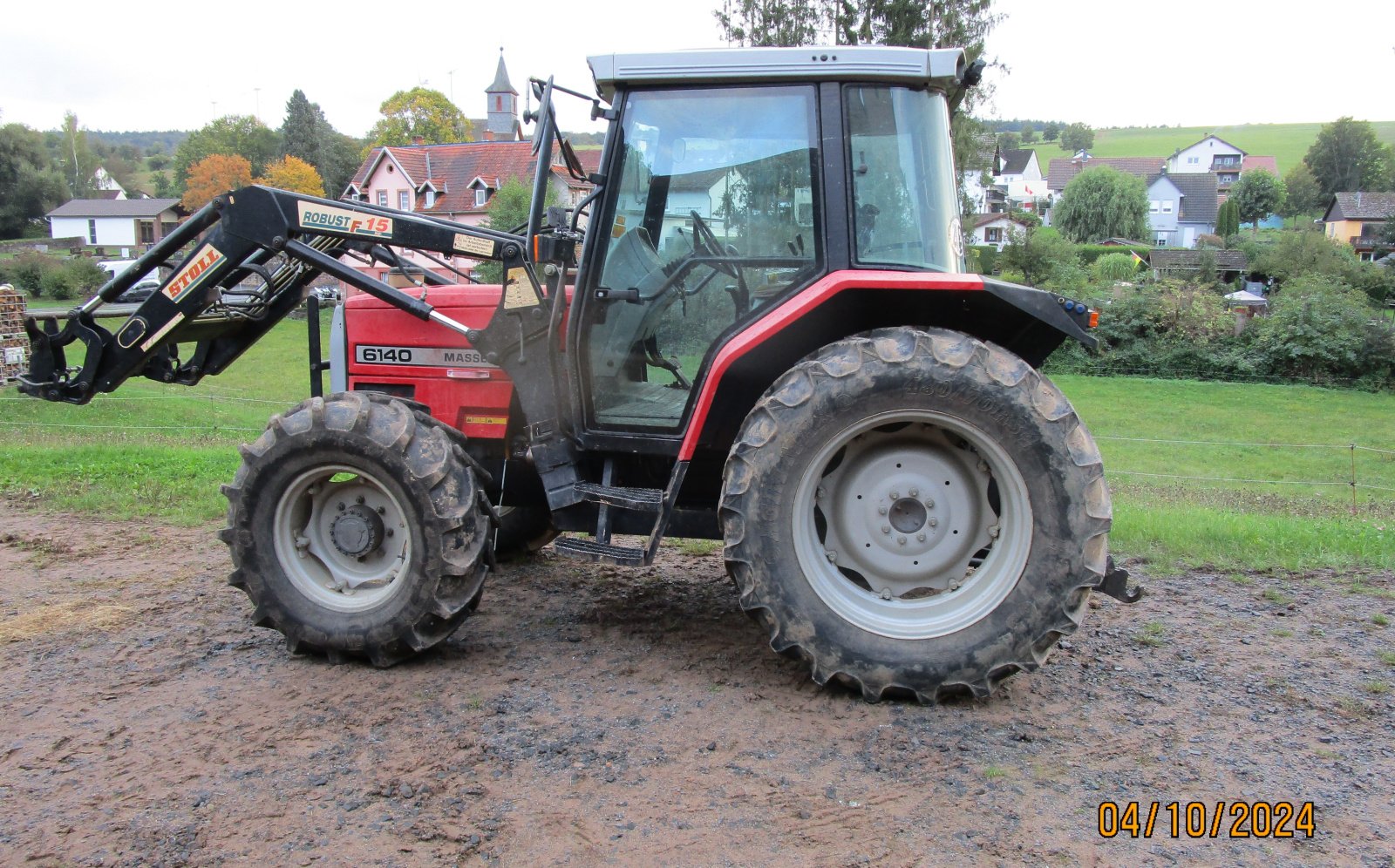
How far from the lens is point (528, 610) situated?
553 cm

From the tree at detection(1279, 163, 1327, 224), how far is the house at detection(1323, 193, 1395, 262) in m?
8.26

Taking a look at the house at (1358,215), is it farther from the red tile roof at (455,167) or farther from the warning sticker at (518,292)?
the warning sticker at (518,292)

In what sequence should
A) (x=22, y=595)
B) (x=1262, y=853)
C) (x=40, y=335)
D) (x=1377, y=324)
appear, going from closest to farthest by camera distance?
1. (x=1262, y=853)
2. (x=40, y=335)
3. (x=22, y=595)
4. (x=1377, y=324)

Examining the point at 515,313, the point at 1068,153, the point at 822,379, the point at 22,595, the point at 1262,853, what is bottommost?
the point at 1262,853

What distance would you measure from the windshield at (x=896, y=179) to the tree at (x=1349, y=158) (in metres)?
95.4

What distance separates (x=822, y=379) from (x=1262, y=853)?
84.7 inches

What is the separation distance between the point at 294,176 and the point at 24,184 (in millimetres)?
19016

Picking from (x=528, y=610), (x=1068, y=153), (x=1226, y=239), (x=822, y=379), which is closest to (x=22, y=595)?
(x=528, y=610)

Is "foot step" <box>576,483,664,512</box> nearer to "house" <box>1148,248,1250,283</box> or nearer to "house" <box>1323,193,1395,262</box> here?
"house" <box>1148,248,1250,283</box>

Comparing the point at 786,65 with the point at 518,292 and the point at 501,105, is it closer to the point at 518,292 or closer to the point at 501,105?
the point at 518,292

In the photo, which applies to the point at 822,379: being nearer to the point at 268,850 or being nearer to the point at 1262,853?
the point at 1262,853

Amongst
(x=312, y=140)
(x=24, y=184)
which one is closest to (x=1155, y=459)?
(x=312, y=140)

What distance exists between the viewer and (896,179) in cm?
436

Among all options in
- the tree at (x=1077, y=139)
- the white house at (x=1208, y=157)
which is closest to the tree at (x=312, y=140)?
the white house at (x=1208, y=157)
